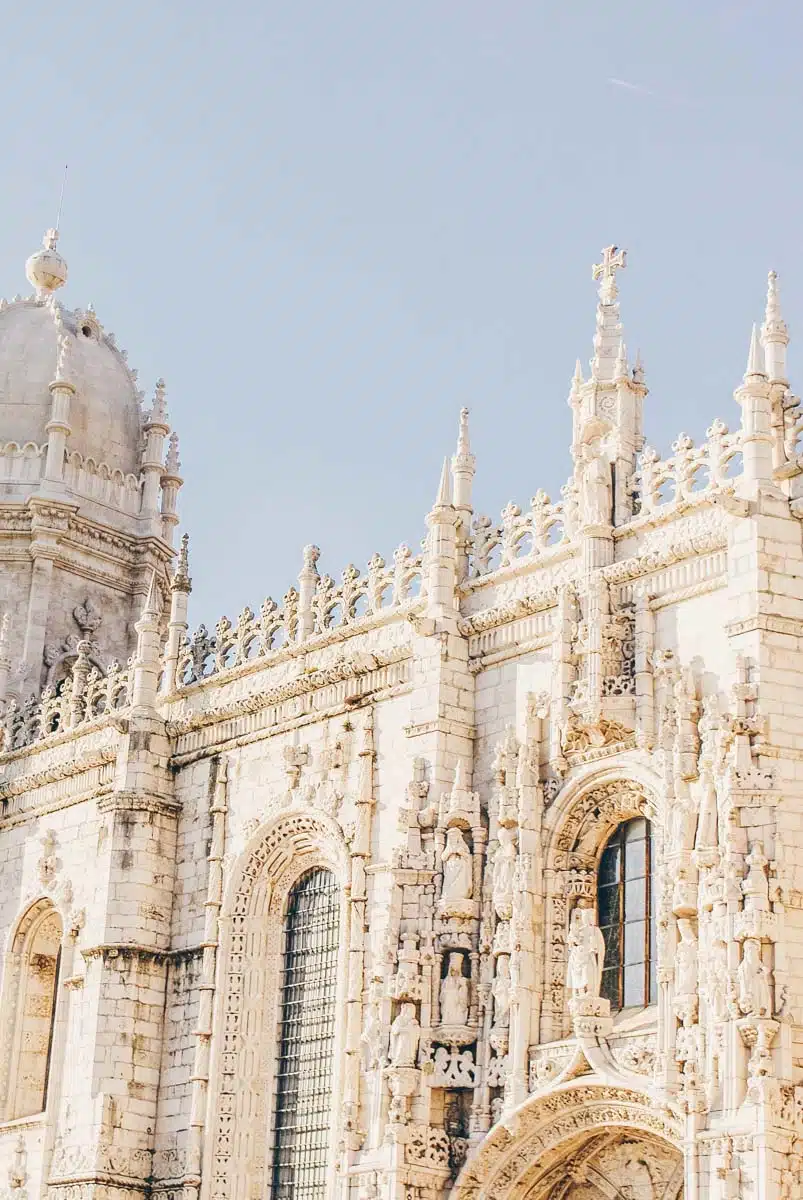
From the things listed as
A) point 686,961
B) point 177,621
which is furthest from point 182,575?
point 686,961

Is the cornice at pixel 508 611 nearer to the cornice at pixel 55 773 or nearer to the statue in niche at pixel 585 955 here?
the statue in niche at pixel 585 955

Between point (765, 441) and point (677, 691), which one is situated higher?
point (765, 441)

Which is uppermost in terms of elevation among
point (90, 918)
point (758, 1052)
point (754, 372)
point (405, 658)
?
point (754, 372)

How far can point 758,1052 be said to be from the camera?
1934 cm

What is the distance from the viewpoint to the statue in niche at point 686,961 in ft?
67.4

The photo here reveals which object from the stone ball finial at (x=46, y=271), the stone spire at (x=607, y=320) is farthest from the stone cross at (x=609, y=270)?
the stone ball finial at (x=46, y=271)

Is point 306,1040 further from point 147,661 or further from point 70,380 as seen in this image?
point 70,380

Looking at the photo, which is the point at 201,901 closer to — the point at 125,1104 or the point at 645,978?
the point at 125,1104

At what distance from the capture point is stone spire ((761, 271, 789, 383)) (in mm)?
22438

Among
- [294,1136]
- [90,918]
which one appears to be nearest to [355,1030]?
[294,1136]

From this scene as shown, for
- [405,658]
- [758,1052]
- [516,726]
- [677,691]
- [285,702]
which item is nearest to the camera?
[758,1052]

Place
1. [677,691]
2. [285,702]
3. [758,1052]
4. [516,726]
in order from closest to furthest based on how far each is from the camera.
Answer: [758,1052]
[677,691]
[516,726]
[285,702]

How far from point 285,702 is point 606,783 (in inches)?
241

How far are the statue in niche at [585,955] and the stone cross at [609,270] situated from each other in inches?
294
